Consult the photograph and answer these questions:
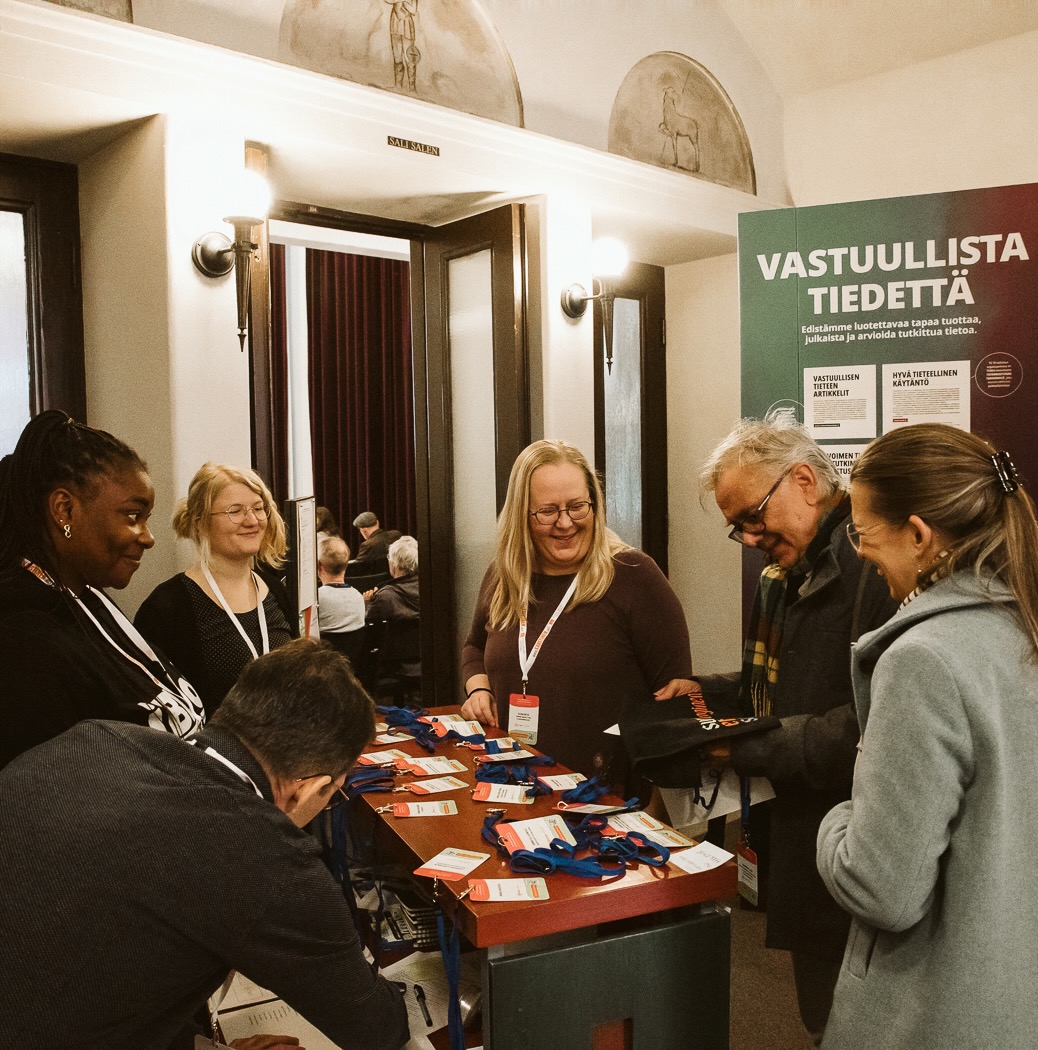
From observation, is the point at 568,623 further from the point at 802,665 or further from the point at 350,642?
the point at 350,642

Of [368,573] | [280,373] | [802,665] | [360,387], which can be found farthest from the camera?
[360,387]

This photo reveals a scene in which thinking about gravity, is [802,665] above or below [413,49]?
below

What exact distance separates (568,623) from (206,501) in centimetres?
107

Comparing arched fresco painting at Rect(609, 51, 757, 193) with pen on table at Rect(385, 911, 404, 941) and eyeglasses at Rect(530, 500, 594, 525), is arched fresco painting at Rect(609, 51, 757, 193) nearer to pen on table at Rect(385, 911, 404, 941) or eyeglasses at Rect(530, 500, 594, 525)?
eyeglasses at Rect(530, 500, 594, 525)

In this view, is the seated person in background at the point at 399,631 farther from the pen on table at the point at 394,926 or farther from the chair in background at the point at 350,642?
the pen on table at the point at 394,926

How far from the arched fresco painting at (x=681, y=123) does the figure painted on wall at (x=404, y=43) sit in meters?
1.03

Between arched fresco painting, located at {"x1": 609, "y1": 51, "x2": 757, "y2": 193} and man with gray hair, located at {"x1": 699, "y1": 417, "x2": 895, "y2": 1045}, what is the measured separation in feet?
8.59

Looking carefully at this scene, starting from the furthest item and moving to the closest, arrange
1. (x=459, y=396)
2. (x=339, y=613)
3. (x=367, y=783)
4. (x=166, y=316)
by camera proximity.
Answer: (x=339, y=613) < (x=459, y=396) < (x=166, y=316) < (x=367, y=783)

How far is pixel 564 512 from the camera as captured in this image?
8.32 feet

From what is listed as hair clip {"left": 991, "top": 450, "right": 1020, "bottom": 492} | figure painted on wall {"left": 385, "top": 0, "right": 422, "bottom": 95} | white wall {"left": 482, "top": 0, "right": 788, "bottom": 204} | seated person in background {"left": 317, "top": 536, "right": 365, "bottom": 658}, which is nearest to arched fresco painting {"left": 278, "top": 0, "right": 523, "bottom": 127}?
figure painted on wall {"left": 385, "top": 0, "right": 422, "bottom": 95}

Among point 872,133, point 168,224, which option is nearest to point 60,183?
point 168,224

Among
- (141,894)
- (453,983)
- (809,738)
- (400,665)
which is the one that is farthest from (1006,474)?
(400,665)

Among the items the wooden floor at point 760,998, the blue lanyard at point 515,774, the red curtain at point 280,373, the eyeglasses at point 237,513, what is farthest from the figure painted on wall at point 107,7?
the red curtain at point 280,373

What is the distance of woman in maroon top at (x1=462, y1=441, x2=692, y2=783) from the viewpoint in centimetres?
246
